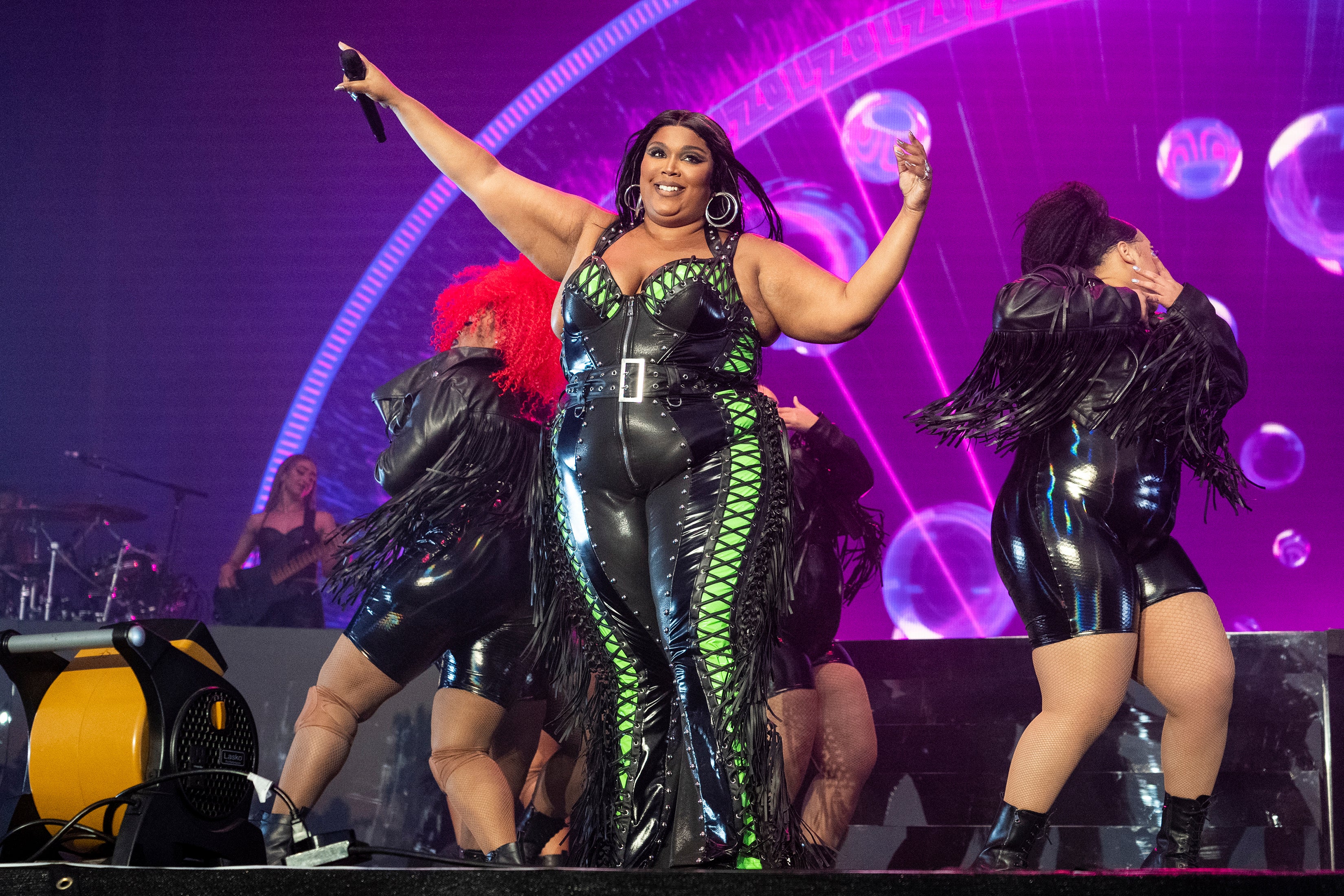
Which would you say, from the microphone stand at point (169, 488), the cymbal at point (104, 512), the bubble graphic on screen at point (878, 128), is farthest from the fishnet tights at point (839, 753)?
the cymbal at point (104, 512)

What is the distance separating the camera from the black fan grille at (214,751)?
1762 millimetres

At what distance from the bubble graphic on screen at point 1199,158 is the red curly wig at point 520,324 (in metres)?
3.46

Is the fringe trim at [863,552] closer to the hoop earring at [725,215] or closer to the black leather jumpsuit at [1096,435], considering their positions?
the black leather jumpsuit at [1096,435]

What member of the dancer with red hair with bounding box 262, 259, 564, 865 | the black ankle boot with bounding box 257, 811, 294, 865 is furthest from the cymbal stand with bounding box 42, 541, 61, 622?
the black ankle boot with bounding box 257, 811, 294, 865

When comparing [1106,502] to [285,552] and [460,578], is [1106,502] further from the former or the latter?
[285,552]

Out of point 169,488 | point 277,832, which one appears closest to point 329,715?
point 277,832

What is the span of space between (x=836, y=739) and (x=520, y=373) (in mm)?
1426

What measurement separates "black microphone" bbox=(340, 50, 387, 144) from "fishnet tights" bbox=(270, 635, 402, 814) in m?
1.43

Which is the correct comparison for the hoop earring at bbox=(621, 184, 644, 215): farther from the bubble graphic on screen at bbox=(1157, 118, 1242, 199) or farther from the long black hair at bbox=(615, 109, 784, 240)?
the bubble graphic on screen at bbox=(1157, 118, 1242, 199)

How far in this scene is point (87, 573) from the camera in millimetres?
5691

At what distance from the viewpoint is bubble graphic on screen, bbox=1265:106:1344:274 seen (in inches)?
203

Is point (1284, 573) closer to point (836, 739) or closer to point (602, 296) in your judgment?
point (836, 739)

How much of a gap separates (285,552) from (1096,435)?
4.19 m

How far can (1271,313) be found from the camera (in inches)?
204
